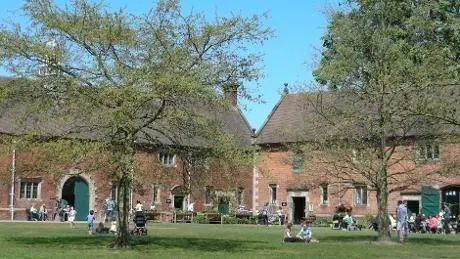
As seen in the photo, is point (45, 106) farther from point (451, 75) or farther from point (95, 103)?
point (451, 75)

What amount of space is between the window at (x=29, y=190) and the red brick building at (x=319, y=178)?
15.9 m

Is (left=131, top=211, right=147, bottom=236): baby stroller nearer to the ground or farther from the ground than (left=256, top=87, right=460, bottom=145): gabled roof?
nearer to the ground

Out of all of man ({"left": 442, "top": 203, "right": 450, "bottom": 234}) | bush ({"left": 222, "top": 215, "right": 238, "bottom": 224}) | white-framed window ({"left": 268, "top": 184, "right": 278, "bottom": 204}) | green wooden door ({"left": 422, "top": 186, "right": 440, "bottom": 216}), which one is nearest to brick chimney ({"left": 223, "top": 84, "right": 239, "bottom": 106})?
man ({"left": 442, "top": 203, "right": 450, "bottom": 234})

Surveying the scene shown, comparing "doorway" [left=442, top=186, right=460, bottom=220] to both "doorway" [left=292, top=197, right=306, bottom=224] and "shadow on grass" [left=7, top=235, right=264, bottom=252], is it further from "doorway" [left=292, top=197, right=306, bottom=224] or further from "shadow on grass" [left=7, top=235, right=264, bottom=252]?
"shadow on grass" [left=7, top=235, right=264, bottom=252]

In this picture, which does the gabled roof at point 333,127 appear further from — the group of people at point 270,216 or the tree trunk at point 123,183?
the group of people at point 270,216

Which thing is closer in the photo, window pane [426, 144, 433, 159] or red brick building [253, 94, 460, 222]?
window pane [426, 144, 433, 159]

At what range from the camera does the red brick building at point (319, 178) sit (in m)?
30.8

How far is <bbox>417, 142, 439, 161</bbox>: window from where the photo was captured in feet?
98.6

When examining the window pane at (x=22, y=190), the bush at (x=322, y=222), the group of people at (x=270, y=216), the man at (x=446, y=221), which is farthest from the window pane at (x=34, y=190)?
the man at (x=446, y=221)

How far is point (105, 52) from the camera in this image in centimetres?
2341

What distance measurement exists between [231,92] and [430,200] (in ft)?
Result: 98.8

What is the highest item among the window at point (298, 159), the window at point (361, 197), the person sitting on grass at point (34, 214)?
the window at point (298, 159)

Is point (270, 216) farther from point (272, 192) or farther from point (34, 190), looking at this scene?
point (34, 190)

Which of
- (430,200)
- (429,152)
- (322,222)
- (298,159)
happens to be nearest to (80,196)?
(322,222)
